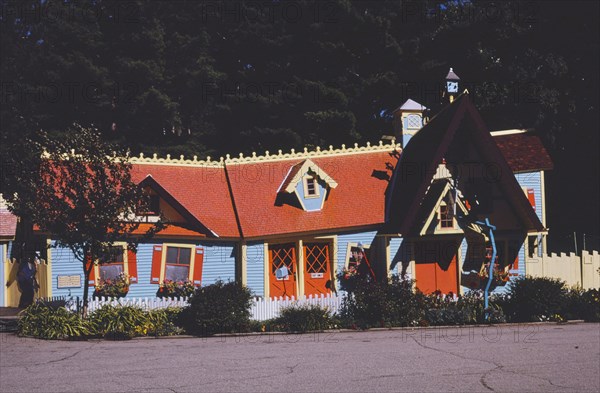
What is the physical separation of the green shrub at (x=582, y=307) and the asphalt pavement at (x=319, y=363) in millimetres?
1859

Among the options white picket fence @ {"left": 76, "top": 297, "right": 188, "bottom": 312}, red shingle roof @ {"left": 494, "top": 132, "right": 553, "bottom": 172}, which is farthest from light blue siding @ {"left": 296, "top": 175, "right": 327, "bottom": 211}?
red shingle roof @ {"left": 494, "top": 132, "right": 553, "bottom": 172}

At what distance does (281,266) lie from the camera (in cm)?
2620

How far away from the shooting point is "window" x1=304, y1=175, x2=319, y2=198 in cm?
2659

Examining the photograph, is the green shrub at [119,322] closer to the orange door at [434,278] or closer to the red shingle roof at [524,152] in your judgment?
the orange door at [434,278]

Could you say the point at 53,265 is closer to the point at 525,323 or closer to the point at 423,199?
the point at 423,199

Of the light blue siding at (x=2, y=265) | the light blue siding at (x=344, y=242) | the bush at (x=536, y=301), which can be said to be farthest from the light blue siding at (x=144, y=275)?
the bush at (x=536, y=301)

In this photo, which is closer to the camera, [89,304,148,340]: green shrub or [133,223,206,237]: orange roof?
[89,304,148,340]: green shrub

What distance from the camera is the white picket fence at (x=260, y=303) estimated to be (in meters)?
22.5

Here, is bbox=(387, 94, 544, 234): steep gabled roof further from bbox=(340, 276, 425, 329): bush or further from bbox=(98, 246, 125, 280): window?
bbox=(98, 246, 125, 280): window

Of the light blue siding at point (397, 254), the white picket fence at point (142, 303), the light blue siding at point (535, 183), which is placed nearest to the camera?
the white picket fence at point (142, 303)

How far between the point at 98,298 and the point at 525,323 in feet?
45.0

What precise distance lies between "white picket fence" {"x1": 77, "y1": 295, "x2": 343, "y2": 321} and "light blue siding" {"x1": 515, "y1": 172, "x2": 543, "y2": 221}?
9229mm

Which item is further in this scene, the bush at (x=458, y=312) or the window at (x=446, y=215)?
the window at (x=446, y=215)

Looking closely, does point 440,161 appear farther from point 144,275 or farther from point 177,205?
point 144,275
